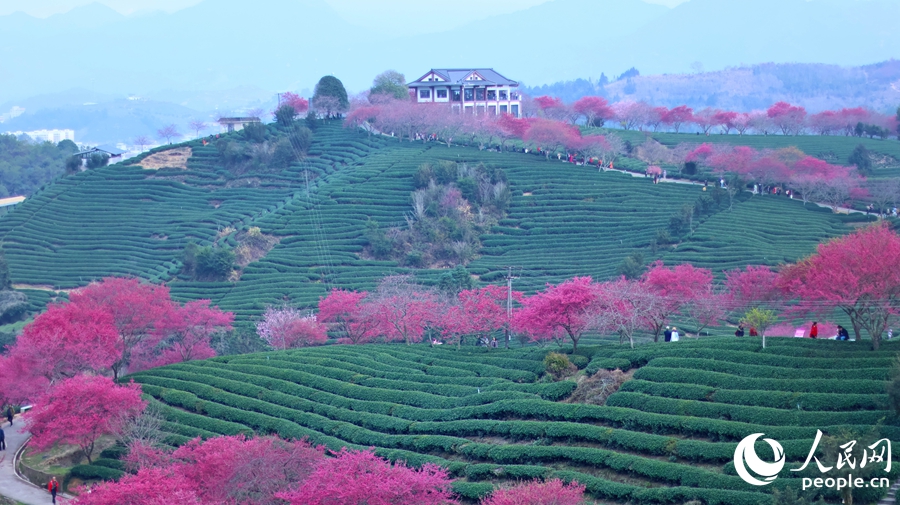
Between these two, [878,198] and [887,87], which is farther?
[887,87]

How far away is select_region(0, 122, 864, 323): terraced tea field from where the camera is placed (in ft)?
186

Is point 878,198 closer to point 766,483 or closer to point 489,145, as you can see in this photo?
point 489,145

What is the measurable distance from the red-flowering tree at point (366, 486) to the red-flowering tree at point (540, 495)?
2157mm

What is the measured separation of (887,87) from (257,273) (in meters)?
163

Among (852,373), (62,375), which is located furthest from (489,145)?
(852,373)

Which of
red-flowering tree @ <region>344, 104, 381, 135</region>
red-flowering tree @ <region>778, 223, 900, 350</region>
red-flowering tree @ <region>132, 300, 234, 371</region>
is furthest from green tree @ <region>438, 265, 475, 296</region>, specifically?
red-flowering tree @ <region>344, 104, 381, 135</region>

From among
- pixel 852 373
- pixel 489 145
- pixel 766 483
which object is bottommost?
pixel 766 483

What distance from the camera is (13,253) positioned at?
2621 inches

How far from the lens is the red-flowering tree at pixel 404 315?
45.0 metres

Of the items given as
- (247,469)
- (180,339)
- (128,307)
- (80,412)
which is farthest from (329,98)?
(247,469)

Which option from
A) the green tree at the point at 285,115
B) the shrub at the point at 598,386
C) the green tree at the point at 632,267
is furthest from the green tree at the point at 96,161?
the shrub at the point at 598,386

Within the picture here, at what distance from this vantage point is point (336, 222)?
65812 mm

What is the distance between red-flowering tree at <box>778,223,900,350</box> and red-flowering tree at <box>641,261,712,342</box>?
25.0 feet
